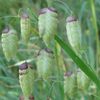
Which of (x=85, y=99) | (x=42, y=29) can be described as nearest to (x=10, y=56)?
(x=42, y=29)

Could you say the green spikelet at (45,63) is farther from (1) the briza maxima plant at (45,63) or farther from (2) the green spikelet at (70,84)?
(2) the green spikelet at (70,84)

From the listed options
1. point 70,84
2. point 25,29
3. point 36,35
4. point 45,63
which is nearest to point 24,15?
point 25,29

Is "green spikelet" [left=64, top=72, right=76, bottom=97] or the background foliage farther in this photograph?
the background foliage

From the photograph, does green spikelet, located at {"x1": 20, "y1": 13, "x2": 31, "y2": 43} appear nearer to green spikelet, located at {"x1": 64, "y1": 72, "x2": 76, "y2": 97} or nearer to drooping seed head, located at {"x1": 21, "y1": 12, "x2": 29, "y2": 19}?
drooping seed head, located at {"x1": 21, "y1": 12, "x2": 29, "y2": 19}

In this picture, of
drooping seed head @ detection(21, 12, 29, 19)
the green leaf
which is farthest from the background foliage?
the green leaf

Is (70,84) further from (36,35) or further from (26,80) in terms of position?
Result: (36,35)

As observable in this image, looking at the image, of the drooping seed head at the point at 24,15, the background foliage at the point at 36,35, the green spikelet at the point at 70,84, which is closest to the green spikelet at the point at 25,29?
the drooping seed head at the point at 24,15

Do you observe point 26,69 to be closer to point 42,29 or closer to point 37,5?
point 42,29
